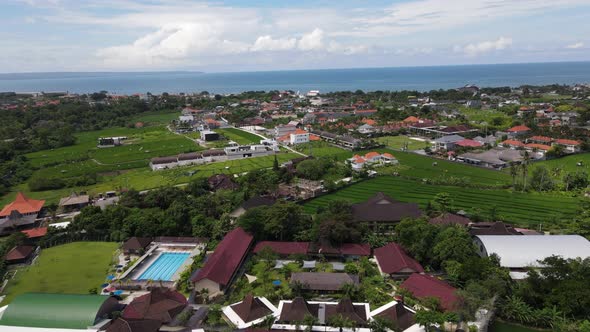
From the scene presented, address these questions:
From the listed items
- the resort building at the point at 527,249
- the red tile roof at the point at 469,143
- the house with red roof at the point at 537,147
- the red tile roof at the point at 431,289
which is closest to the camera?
the red tile roof at the point at 431,289

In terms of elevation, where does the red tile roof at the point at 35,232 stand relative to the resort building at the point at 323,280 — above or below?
below

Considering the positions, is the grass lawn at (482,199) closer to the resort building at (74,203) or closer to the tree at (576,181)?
the tree at (576,181)

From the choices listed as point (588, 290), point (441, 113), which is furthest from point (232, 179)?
point (441, 113)

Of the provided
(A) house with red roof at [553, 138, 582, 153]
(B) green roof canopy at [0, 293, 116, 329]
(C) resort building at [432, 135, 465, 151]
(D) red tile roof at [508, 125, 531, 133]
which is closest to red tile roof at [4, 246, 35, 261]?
(B) green roof canopy at [0, 293, 116, 329]

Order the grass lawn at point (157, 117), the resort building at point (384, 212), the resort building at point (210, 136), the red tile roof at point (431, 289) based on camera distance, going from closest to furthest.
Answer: the red tile roof at point (431, 289) → the resort building at point (384, 212) → the resort building at point (210, 136) → the grass lawn at point (157, 117)

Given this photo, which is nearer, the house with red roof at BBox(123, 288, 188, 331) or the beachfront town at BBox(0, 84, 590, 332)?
the beachfront town at BBox(0, 84, 590, 332)

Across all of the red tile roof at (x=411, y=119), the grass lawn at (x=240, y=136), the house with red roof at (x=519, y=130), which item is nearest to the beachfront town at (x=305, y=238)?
the house with red roof at (x=519, y=130)

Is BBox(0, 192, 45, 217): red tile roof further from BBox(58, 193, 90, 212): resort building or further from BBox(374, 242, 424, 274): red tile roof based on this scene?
BBox(374, 242, 424, 274): red tile roof
